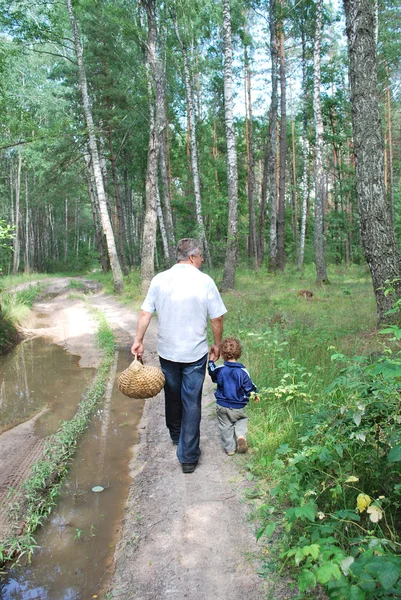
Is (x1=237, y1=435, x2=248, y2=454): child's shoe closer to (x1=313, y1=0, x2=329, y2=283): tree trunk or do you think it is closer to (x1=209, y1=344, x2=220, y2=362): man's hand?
(x1=209, y1=344, x2=220, y2=362): man's hand

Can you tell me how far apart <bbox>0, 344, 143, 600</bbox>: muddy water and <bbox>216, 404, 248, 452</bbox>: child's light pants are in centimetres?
105

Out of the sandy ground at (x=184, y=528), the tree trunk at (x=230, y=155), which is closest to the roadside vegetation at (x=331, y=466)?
the sandy ground at (x=184, y=528)

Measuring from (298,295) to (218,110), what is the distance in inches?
804

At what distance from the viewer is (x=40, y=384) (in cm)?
698

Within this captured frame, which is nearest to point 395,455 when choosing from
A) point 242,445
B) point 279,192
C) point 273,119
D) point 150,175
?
point 242,445

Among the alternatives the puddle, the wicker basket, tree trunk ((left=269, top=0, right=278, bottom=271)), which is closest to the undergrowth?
the wicker basket

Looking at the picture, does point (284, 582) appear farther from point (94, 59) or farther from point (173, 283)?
point (94, 59)

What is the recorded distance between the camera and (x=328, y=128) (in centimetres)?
2366

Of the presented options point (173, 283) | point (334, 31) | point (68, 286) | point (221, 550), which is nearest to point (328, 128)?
point (334, 31)

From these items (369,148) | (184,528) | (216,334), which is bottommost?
(184,528)

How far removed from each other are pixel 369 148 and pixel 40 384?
6538mm

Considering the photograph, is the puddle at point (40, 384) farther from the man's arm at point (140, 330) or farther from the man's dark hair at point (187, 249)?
the man's dark hair at point (187, 249)

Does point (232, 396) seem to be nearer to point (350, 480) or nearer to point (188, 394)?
point (188, 394)

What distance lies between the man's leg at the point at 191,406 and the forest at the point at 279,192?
62 cm
